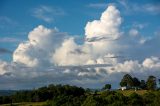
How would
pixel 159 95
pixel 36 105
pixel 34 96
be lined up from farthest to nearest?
pixel 34 96
pixel 36 105
pixel 159 95

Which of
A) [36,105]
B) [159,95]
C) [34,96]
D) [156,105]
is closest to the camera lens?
[156,105]

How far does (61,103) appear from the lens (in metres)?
169

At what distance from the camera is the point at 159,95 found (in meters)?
157

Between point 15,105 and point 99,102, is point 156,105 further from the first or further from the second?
point 15,105

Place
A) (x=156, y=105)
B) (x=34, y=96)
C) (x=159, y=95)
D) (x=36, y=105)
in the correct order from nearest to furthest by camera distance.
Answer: (x=156, y=105) < (x=159, y=95) < (x=36, y=105) < (x=34, y=96)

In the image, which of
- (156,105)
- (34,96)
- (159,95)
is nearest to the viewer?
(156,105)

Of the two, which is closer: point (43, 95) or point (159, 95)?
point (159, 95)

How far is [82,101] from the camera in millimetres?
169000

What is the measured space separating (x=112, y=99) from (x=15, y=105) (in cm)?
4104

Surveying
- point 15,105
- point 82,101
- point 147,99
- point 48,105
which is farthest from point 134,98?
point 15,105

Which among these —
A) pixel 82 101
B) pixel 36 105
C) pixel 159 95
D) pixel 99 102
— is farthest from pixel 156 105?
pixel 36 105

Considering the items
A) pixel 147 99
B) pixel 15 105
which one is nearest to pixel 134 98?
pixel 147 99

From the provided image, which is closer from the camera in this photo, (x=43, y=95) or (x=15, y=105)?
(x=15, y=105)

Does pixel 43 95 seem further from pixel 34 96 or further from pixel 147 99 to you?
pixel 147 99
